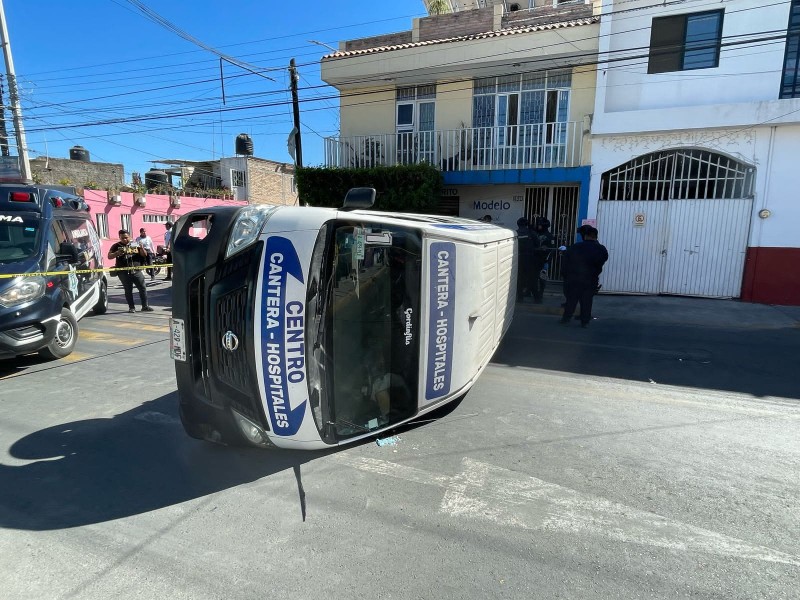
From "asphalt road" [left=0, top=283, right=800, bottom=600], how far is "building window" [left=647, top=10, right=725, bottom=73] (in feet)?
30.8

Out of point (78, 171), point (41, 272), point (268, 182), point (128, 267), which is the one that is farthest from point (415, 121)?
point (268, 182)

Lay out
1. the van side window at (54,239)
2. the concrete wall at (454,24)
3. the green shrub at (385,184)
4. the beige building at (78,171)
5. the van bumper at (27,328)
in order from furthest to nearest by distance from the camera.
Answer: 1. the beige building at (78,171)
2. the concrete wall at (454,24)
3. the green shrub at (385,184)
4. the van side window at (54,239)
5. the van bumper at (27,328)

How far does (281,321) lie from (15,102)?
657 inches

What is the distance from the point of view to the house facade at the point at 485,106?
11.9 meters

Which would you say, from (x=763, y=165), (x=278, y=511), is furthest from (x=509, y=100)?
(x=278, y=511)

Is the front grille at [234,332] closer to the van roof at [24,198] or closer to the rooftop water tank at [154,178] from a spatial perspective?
the van roof at [24,198]

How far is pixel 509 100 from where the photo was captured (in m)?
12.9

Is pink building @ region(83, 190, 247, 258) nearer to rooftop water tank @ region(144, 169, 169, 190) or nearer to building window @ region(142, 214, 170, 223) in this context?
building window @ region(142, 214, 170, 223)

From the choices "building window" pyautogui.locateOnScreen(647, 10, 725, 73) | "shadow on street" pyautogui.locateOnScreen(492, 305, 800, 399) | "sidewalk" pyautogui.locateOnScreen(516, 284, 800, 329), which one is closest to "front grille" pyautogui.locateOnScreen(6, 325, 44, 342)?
"shadow on street" pyautogui.locateOnScreen(492, 305, 800, 399)

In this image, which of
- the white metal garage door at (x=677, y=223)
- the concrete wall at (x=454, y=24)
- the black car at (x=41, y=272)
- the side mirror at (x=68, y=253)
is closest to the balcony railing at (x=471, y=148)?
the white metal garage door at (x=677, y=223)

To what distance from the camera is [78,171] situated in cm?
2309

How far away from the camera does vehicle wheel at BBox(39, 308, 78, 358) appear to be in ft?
20.1

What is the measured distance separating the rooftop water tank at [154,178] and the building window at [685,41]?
22.8m

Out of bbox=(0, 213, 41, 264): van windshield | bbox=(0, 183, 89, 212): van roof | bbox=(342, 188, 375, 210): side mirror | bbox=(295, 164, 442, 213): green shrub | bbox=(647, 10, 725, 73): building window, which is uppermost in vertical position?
bbox=(647, 10, 725, 73): building window
